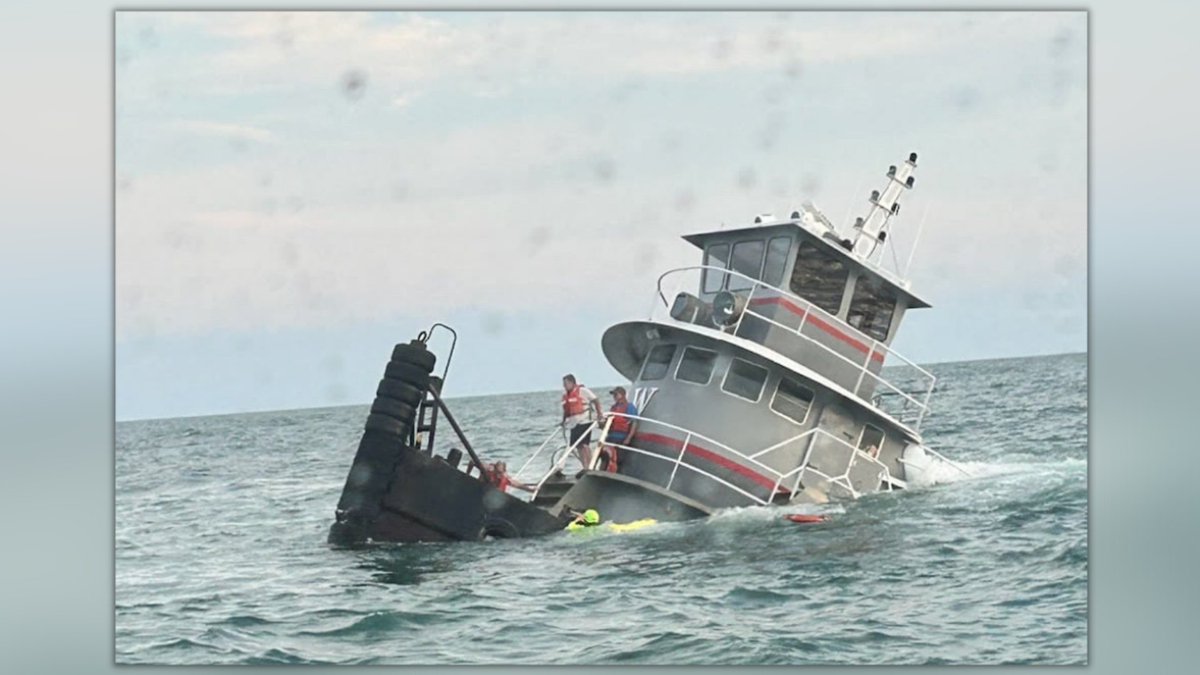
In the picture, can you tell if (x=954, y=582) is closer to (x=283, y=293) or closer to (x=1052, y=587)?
(x=1052, y=587)

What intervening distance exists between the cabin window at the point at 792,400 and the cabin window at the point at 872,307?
0.43 m

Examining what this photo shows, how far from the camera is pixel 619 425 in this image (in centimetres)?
920

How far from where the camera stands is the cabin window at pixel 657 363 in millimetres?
9273

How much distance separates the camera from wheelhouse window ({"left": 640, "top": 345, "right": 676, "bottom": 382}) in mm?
9273

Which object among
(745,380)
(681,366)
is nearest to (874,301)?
(745,380)

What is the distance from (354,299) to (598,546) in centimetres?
164

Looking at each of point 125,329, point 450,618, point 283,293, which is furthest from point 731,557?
point 125,329

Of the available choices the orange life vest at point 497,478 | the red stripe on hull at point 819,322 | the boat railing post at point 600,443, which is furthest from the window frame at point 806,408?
the orange life vest at point 497,478

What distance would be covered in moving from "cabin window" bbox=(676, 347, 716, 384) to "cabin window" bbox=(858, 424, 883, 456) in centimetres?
82

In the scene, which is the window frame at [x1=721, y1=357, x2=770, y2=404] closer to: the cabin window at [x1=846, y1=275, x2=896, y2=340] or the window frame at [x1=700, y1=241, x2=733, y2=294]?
the window frame at [x1=700, y1=241, x2=733, y2=294]

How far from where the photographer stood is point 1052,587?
8.34 meters

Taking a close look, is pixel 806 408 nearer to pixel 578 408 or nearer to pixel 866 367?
pixel 866 367

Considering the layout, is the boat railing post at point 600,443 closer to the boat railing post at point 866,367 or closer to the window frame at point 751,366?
the window frame at point 751,366
